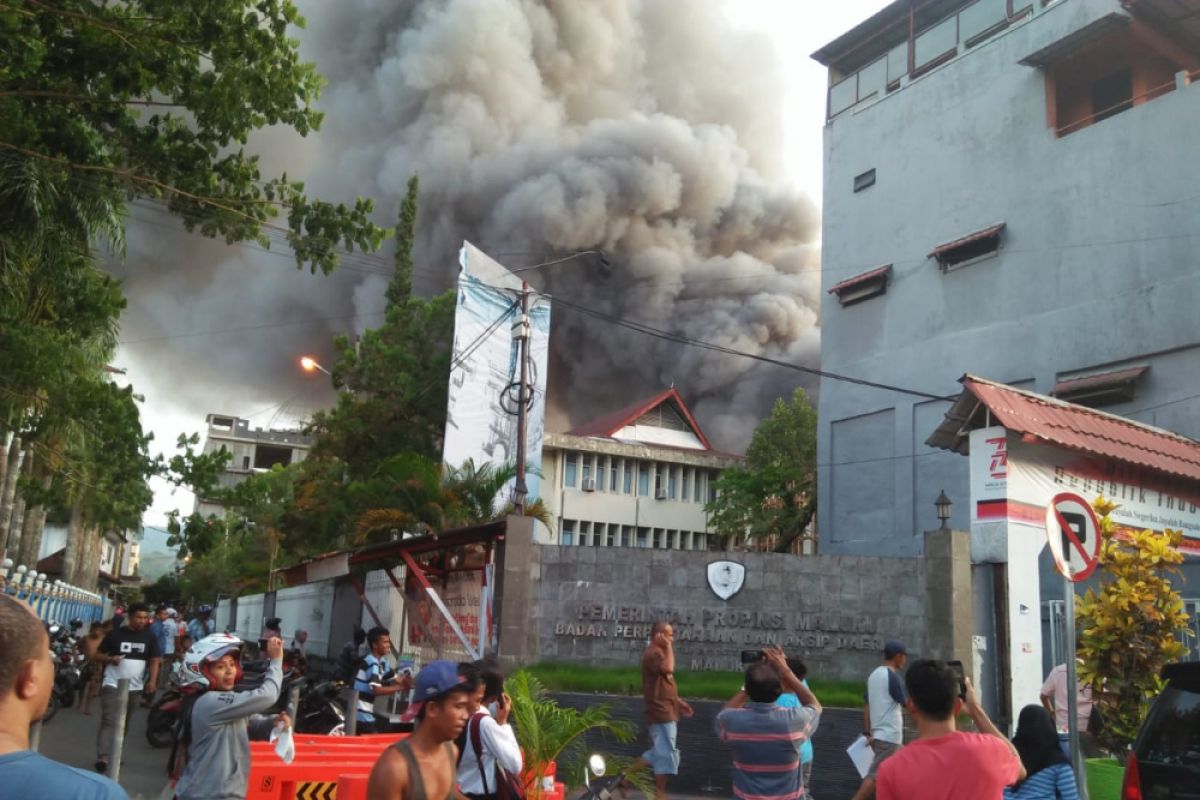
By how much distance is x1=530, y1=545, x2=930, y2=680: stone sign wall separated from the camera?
40.6ft

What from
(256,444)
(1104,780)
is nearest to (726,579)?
(1104,780)

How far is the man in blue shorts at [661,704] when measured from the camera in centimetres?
852

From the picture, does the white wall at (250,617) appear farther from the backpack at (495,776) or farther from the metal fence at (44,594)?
the backpack at (495,776)

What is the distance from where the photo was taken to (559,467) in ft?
140

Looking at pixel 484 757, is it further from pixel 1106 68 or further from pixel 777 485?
pixel 777 485

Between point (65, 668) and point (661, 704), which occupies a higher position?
point (661, 704)

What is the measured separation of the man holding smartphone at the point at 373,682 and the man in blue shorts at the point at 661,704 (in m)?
2.20

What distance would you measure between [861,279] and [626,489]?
19.0 metres

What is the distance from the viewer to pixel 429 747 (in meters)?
3.41

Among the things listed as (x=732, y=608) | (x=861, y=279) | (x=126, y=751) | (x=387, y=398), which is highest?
(x=861, y=279)

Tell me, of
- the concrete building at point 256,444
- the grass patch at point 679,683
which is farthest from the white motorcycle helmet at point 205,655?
the concrete building at point 256,444

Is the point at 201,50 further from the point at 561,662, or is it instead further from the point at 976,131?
the point at 976,131

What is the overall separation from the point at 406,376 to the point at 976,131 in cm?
1616

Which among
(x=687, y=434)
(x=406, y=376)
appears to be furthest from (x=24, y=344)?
(x=687, y=434)
